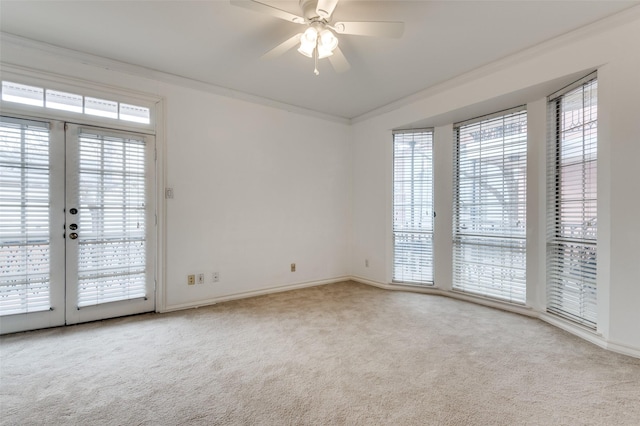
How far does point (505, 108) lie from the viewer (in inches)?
138

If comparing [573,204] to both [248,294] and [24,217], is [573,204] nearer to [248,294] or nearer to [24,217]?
[248,294]

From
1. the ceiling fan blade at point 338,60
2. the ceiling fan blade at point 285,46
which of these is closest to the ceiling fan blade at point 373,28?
the ceiling fan blade at point 338,60

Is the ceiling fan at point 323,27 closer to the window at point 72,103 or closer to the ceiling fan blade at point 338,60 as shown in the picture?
the ceiling fan blade at point 338,60

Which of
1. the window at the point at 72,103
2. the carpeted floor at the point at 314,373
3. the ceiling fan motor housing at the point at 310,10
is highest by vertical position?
the ceiling fan motor housing at the point at 310,10

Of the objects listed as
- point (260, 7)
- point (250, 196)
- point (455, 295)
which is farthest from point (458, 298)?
point (260, 7)

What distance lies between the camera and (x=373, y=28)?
2111mm

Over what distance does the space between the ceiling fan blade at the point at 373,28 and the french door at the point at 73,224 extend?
2.59m

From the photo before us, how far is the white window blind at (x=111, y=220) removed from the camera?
3057 millimetres

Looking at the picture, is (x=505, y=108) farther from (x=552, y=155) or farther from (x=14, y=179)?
(x=14, y=179)

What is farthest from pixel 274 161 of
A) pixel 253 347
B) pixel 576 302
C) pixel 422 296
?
pixel 576 302

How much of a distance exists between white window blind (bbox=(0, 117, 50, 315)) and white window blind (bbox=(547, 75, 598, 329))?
209 inches

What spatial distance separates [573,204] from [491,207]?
877 mm

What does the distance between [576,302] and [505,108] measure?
2293 mm

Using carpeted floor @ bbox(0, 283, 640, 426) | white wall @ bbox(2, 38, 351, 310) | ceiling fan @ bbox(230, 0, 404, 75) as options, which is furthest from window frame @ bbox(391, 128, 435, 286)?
ceiling fan @ bbox(230, 0, 404, 75)
